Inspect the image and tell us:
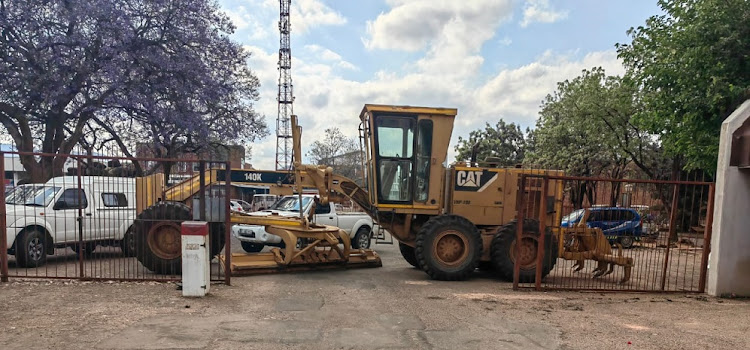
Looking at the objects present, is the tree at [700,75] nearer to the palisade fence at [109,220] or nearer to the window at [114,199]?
the palisade fence at [109,220]

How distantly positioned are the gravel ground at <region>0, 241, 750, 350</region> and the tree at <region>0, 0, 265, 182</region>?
28.3ft

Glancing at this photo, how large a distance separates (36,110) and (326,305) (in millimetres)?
13894

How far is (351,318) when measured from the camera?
238 inches

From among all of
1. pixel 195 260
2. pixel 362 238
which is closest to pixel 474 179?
pixel 362 238

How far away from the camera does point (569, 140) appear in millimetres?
23578

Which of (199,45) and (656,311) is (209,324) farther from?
(199,45)

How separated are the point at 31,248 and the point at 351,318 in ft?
22.9

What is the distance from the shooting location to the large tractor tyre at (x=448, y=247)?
8.83 meters

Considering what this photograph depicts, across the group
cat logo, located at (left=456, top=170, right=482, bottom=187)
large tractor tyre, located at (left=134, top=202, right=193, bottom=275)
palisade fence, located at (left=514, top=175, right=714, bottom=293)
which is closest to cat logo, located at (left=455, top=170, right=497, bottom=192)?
cat logo, located at (left=456, top=170, right=482, bottom=187)

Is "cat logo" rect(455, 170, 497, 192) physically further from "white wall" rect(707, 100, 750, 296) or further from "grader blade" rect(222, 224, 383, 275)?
"white wall" rect(707, 100, 750, 296)

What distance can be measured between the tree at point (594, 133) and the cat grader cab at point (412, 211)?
1023cm

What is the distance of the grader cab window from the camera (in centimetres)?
910

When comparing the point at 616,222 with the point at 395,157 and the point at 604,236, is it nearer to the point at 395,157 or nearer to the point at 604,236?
the point at 604,236

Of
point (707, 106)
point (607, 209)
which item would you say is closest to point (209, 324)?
point (607, 209)
